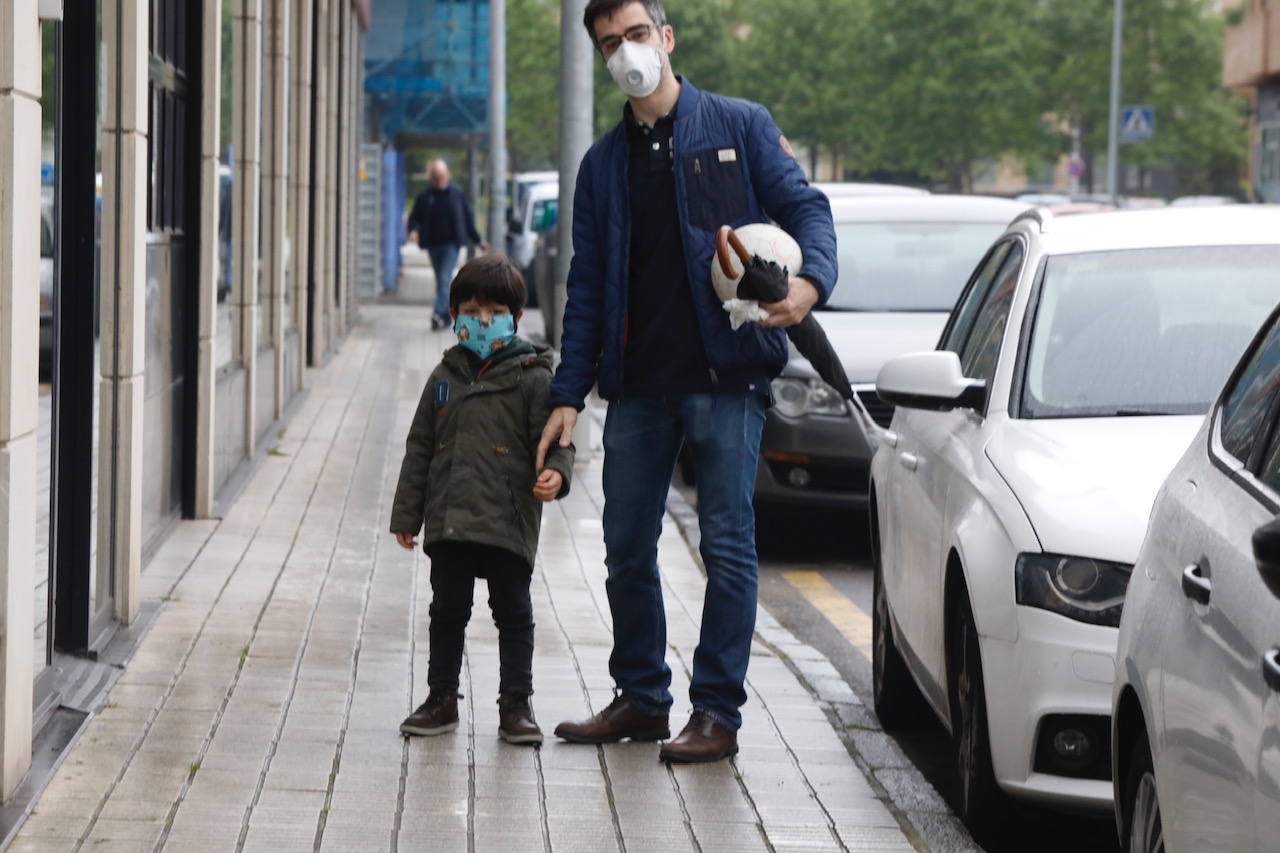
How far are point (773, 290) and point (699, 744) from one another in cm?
117

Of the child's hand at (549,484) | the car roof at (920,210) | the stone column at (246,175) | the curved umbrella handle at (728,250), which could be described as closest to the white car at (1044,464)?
the curved umbrella handle at (728,250)

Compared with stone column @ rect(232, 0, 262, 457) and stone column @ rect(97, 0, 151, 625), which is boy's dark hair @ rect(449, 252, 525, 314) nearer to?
stone column @ rect(97, 0, 151, 625)

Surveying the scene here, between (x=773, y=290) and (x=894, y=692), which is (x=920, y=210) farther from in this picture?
(x=773, y=290)

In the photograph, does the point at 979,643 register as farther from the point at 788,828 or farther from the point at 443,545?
the point at 443,545

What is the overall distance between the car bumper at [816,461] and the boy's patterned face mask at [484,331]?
4.70 meters

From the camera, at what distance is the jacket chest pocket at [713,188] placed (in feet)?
18.4

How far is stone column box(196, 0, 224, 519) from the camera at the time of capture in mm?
9812

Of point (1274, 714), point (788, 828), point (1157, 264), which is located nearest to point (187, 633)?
point (788, 828)

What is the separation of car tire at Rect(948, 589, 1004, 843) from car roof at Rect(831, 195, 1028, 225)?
6871mm

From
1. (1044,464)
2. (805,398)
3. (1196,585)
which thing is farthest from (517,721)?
(805,398)

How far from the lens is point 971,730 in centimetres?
515

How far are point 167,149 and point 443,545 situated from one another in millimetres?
4020

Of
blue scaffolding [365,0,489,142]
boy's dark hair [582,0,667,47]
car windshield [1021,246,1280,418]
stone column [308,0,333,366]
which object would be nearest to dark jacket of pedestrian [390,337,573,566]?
boy's dark hair [582,0,667,47]

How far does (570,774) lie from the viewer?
18.3ft
